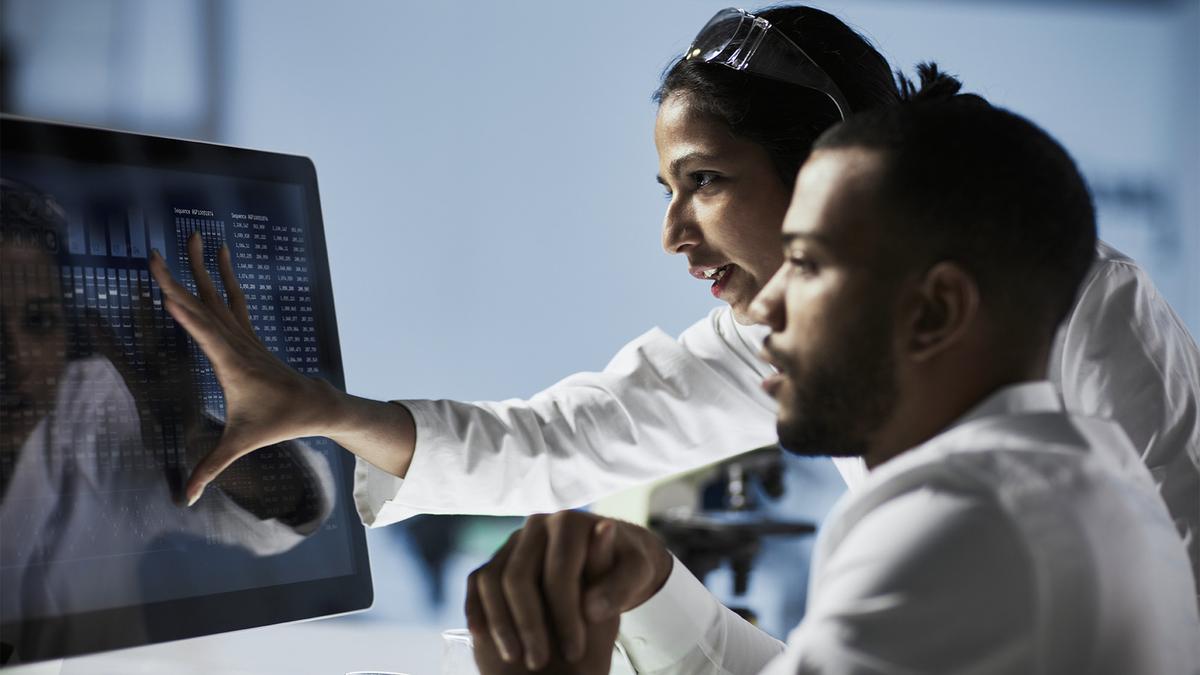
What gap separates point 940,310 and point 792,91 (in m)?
0.62

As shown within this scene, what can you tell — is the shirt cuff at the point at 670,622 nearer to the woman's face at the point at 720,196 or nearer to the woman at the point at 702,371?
the woman at the point at 702,371

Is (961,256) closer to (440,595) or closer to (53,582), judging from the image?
(53,582)

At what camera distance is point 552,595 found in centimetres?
67

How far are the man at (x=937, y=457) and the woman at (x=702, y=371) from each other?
12.0 inches

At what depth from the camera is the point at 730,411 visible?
1413 millimetres

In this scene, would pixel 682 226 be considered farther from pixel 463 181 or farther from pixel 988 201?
pixel 463 181

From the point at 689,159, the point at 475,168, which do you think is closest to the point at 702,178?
the point at 689,159

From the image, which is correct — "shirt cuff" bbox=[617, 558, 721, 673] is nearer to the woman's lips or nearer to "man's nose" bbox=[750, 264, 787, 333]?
"man's nose" bbox=[750, 264, 787, 333]

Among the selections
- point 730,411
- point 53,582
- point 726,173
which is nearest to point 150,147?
point 53,582

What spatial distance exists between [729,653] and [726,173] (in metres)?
0.51

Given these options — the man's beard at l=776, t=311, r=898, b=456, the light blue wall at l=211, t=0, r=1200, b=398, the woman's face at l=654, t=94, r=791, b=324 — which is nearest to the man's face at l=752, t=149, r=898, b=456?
the man's beard at l=776, t=311, r=898, b=456

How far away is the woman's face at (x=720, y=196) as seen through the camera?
1.22 m

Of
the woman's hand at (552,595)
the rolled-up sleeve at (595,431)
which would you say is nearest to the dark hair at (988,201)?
the woman's hand at (552,595)

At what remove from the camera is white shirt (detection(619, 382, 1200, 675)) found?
0.56 metres
